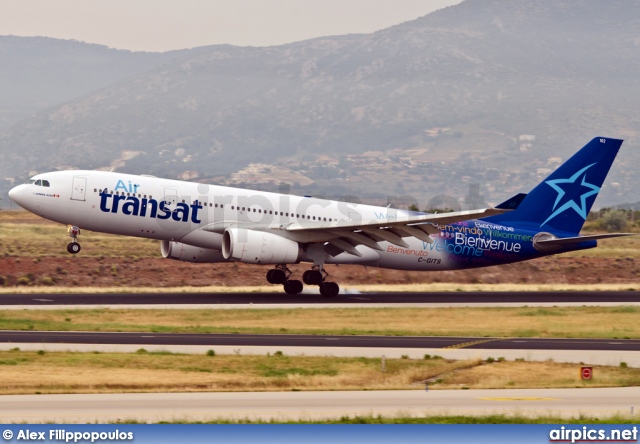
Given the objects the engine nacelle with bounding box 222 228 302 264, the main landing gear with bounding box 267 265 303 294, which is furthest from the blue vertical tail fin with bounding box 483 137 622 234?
the engine nacelle with bounding box 222 228 302 264

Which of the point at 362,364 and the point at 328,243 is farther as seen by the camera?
the point at 328,243

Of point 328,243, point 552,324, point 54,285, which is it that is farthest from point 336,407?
point 54,285

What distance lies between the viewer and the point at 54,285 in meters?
56.8

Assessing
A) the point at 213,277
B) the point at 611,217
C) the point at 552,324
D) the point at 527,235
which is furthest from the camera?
the point at 611,217

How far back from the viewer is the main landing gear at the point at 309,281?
163 ft

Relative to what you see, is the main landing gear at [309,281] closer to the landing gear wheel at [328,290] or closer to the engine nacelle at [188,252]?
the landing gear wheel at [328,290]

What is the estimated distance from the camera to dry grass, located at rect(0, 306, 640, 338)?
37.2m

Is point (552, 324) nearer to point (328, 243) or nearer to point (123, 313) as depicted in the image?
point (328, 243)

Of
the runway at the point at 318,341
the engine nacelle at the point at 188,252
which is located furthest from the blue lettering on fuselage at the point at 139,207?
the runway at the point at 318,341

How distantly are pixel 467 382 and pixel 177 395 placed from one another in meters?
7.55

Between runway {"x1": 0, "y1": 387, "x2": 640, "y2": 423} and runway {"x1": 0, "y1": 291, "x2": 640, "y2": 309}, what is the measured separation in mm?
20814

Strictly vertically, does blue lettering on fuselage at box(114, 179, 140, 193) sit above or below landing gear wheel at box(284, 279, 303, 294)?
above

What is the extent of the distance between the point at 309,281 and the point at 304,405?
27491mm

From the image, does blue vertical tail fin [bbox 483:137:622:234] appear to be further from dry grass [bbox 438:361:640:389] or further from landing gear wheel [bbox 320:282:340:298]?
dry grass [bbox 438:361:640:389]
